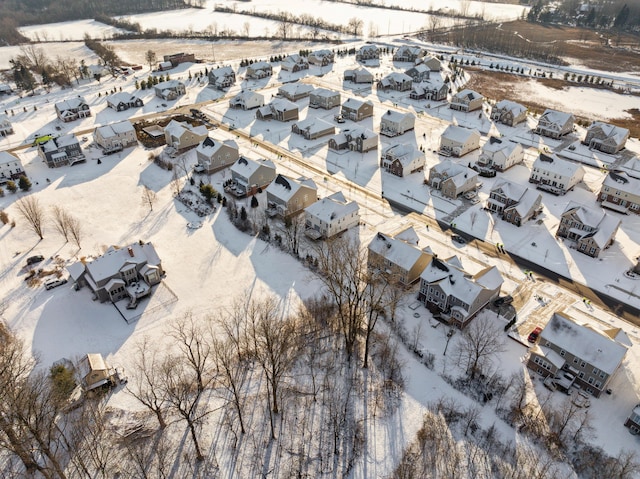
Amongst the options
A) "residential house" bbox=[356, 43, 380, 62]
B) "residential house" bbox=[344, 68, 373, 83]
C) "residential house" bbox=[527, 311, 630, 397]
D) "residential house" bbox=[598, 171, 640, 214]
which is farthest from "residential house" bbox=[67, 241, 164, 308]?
"residential house" bbox=[356, 43, 380, 62]

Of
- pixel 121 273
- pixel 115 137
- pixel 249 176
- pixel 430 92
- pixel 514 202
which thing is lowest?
pixel 121 273

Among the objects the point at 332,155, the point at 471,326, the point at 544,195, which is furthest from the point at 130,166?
the point at 544,195

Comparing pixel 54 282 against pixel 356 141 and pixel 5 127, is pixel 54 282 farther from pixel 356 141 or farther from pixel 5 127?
pixel 5 127

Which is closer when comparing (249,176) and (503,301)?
(503,301)

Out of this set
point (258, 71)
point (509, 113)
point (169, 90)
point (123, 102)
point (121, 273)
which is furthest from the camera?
point (258, 71)

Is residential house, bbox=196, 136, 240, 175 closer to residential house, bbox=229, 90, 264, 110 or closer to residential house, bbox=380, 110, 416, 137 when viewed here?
residential house, bbox=229, 90, 264, 110

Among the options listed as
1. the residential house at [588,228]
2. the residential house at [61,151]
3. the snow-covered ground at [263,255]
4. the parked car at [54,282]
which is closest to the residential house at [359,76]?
the snow-covered ground at [263,255]

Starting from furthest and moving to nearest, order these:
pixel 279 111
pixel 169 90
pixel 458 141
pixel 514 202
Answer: pixel 169 90 < pixel 279 111 < pixel 458 141 < pixel 514 202

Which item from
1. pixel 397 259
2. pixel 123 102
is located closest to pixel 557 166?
pixel 397 259
